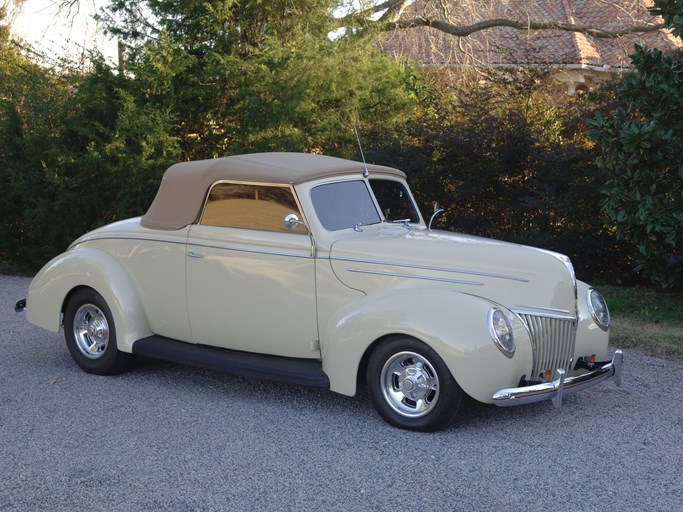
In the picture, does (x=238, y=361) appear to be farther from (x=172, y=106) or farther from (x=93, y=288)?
(x=172, y=106)

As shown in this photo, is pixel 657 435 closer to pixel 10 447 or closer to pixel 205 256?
pixel 205 256

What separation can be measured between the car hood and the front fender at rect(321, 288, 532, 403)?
0.42 ft

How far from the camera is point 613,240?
1120 cm

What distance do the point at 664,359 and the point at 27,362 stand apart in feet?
18.9

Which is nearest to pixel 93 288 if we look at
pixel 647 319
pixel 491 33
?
pixel 647 319

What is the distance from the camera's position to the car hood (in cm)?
550

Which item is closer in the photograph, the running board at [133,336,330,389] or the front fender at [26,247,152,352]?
the running board at [133,336,330,389]

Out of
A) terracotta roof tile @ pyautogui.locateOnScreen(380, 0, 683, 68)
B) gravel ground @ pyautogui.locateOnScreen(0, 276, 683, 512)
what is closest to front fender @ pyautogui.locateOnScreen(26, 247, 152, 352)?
gravel ground @ pyautogui.locateOnScreen(0, 276, 683, 512)

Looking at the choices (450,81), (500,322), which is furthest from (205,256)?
(450,81)

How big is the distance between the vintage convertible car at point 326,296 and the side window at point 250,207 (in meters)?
0.01

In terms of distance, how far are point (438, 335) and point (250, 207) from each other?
1900 millimetres

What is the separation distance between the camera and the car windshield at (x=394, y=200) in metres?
6.74

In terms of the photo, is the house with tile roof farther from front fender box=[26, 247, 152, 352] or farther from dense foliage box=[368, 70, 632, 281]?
front fender box=[26, 247, 152, 352]

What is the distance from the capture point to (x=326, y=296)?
590cm
